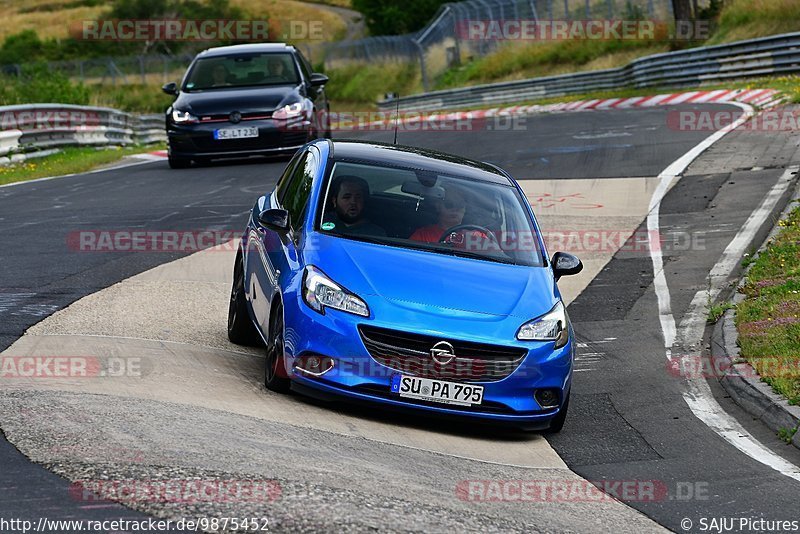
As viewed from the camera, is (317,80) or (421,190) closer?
(421,190)

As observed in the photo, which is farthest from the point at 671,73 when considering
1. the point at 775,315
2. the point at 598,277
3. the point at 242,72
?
the point at 775,315

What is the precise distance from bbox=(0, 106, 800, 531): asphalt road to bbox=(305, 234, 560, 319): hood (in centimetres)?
89

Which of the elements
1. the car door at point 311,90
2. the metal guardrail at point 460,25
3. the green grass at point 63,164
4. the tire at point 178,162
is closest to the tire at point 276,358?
the green grass at point 63,164

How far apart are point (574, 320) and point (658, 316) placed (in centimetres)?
74

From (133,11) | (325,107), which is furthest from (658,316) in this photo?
(133,11)

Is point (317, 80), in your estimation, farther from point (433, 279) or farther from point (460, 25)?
point (460, 25)

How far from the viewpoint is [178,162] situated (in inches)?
859

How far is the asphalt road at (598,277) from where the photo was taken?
6.90 meters

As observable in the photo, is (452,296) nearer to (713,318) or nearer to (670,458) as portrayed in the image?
(670,458)

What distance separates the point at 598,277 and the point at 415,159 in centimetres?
452

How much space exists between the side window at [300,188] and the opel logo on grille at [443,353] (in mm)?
1552

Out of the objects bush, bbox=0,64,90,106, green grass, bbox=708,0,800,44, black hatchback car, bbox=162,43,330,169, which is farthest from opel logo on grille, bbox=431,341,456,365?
green grass, bbox=708,0,800,44

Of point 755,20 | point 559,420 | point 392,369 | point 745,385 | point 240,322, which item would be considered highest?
point 392,369

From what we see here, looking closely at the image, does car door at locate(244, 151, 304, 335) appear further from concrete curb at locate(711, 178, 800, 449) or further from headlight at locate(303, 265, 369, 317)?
concrete curb at locate(711, 178, 800, 449)
